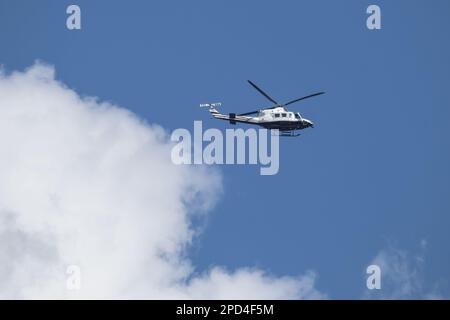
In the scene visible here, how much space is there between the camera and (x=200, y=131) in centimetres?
13475

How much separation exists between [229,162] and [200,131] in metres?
5.26

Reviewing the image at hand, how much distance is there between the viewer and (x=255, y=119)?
13362cm
